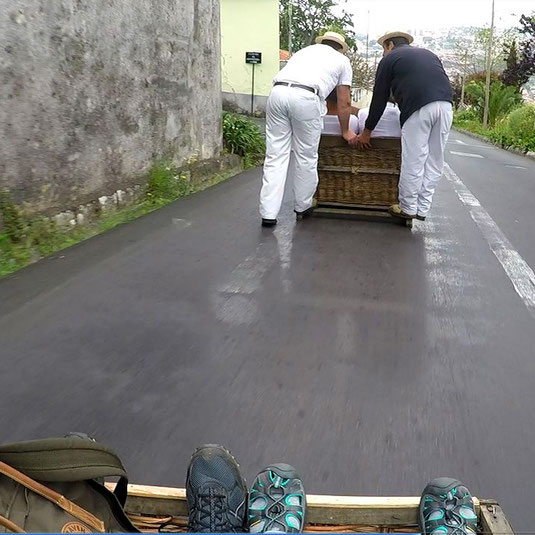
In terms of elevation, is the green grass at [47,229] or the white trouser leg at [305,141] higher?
the white trouser leg at [305,141]

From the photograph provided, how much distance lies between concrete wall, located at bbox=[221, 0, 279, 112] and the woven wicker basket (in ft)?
66.7

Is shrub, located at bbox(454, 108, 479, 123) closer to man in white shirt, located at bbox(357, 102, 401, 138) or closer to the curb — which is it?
the curb

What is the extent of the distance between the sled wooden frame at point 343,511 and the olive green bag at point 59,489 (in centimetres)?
16

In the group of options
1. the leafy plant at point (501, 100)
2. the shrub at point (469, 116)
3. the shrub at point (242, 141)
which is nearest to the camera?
the shrub at point (242, 141)

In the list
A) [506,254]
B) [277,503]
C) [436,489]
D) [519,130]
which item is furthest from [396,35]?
[519,130]

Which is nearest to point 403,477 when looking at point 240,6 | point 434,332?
point 434,332

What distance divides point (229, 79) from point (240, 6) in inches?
112

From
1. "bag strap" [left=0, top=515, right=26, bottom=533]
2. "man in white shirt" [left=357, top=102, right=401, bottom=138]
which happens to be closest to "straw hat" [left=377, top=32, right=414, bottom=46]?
"man in white shirt" [left=357, top=102, right=401, bottom=138]

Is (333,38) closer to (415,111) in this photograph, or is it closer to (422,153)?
(415,111)

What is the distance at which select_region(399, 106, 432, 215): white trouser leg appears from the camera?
621cm

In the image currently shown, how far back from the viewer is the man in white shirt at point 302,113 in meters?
6.16

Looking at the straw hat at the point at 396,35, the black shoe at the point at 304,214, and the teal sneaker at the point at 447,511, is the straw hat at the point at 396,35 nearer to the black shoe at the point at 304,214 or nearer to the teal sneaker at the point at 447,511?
the black shoe at the point at 304,214

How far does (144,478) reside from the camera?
7.84ft

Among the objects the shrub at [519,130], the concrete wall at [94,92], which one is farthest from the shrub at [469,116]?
the concrete wall at [94,92]
